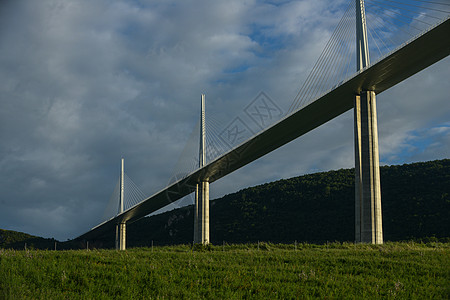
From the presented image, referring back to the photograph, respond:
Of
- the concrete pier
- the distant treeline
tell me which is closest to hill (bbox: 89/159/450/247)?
the distant treeline

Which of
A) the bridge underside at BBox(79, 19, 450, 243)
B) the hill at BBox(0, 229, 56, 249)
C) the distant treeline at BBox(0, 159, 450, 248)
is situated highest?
the bridge underside at BBox(79, 19, 450, 243)

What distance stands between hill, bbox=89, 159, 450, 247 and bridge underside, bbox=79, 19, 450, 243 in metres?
17.4

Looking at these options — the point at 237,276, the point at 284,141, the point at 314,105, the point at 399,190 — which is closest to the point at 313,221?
the point at 399,190

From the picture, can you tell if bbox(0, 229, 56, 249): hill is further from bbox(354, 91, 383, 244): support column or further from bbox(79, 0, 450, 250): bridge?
bbox(354, 91, 383, 244): support column

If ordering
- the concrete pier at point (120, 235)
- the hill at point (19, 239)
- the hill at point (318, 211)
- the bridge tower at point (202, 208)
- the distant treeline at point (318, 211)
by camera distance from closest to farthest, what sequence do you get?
the distant treeline at point (318, 211) < the hill at point (318, 211) < the bridge tower at point (202, 208) < the concrete pier at point (120, 235) < the hill at point (19, 239)

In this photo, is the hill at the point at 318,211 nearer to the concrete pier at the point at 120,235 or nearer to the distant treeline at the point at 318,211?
the distant treeline at the point at 318,211

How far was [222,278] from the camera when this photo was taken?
1727 cm

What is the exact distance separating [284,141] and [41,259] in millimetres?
38584

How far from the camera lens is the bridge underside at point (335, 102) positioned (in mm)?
34781

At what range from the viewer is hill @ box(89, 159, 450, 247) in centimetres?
6450

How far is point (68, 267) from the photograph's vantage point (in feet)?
59.5

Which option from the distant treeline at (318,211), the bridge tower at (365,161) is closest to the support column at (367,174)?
the bridge tower at (365,161)

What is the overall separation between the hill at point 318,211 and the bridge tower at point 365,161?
858 inches

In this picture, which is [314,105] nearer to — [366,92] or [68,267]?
[366,92]
